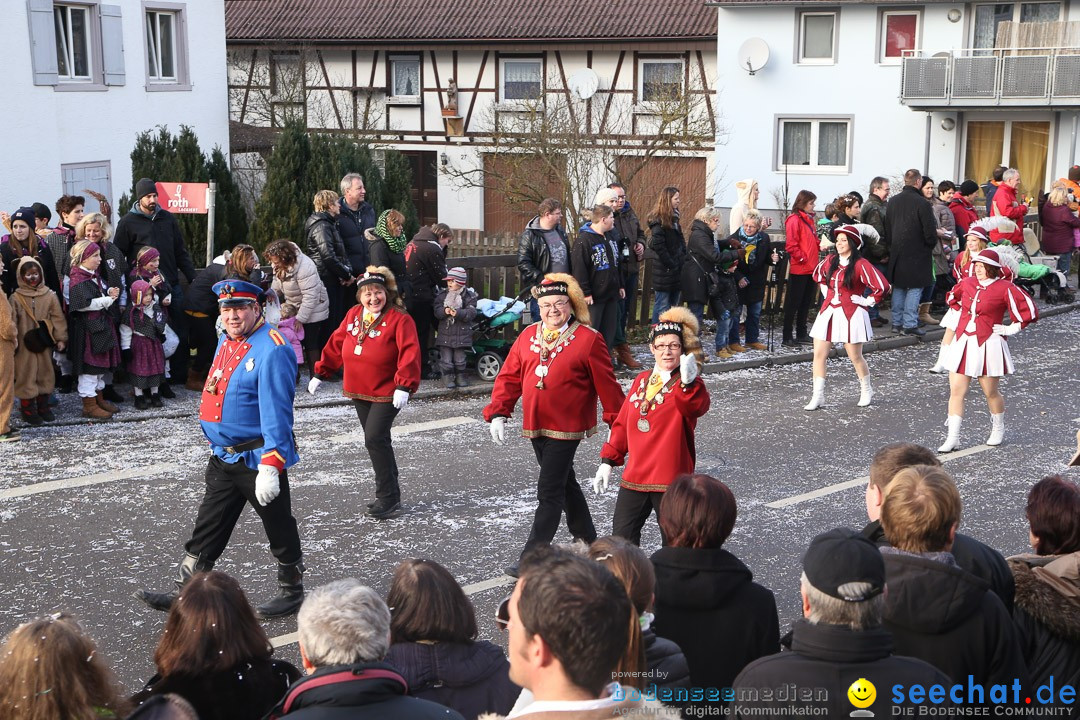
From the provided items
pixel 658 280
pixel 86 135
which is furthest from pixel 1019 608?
pixel 86 135

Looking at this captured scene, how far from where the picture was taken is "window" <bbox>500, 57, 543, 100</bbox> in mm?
37594

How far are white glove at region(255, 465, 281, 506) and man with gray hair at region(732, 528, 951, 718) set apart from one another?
13.1 feet

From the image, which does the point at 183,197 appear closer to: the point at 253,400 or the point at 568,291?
the point at 253,400

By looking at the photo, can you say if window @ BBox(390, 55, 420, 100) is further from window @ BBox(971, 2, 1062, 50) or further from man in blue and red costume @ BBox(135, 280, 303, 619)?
man in blue and red costume @ BBox(135, 280, 303, 619)

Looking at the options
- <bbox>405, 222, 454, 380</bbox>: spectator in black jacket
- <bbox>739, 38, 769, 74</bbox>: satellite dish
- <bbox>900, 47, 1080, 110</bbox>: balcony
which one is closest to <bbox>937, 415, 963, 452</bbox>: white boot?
<bbox>405, 222, 454, 380</bbox>: spectator in black jacket

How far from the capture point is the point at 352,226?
1359cm

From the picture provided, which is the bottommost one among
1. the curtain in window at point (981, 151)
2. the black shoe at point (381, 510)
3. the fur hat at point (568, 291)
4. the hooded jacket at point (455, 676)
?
the black shoe at point (381, 510)

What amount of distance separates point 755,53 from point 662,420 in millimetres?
28702

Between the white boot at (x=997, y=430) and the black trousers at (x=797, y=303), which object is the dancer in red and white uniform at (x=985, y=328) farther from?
the black trousers at (x=797, y=303)

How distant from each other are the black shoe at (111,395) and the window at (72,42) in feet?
42.0

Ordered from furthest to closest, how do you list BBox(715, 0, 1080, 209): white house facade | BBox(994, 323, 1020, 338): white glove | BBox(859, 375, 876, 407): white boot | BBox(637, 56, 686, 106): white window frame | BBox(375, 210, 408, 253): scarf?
BBox(637, 56, 686, 106): white window frame → BBox(715, 0, 1080, 209): white house facade → BBox(375, 210, 408, 253): scarf → BBox(859, 375, 876, 407): white boot → BBox(994, 323, 1020, 338): white glove

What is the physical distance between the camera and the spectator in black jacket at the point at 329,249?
43.0 feet

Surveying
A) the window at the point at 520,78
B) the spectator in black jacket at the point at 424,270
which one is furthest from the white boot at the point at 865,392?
the window at the point at 520,78

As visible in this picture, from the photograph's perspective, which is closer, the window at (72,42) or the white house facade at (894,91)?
the window at (72,42)
